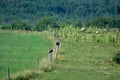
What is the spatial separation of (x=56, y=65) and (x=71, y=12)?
13377cm

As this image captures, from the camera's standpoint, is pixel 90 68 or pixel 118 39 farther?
pixel 118 39

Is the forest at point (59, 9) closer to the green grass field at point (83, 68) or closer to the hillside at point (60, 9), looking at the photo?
the hillside at point (60, 9)

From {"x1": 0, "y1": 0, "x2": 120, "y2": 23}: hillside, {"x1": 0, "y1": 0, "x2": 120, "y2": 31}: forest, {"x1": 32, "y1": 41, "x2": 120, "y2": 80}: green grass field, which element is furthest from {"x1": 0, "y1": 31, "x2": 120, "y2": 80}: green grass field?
{"x1": 0, "y1": 0, "x2": 120, "y2": 23}: hillside

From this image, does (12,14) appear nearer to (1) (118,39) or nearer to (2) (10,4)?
(2) (10,4)

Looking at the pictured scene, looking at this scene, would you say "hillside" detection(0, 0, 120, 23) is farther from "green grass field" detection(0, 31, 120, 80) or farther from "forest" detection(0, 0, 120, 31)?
"green grass field" detection(0, 31, 120, 80)

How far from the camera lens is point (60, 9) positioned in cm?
15875

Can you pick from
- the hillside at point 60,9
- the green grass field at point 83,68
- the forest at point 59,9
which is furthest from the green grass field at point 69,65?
the hillside at point 60,9

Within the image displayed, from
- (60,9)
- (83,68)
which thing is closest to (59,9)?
(60,9)

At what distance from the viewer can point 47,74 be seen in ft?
69.7

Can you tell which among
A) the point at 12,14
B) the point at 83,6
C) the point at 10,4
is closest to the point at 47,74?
the point at 12,14

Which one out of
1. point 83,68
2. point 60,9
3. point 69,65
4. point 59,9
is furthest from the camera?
point 59,9

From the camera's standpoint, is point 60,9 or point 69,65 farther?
point 60,9

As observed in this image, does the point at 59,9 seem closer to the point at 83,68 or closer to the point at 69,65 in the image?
the point at 69,65

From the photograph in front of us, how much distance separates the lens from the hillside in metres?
141
